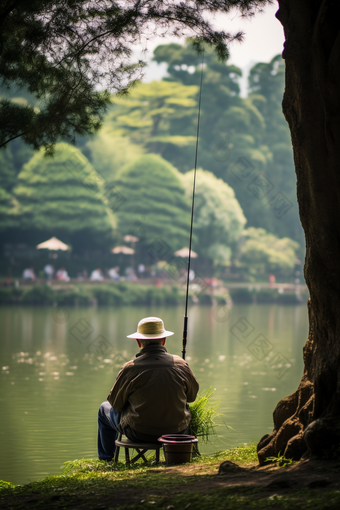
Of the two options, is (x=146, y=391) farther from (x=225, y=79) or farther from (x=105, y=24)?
(x=225, y=79)

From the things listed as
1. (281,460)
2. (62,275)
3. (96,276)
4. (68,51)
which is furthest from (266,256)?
(281,460)

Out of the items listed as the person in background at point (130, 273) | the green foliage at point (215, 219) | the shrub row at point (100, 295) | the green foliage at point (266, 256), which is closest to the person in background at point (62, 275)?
the shrub row at point (100, 295)

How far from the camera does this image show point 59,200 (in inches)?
1094

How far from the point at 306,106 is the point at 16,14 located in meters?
2.12

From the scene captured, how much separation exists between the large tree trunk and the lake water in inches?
71.1

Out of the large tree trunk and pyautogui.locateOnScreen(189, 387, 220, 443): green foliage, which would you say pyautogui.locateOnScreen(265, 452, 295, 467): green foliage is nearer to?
the large tree trunk

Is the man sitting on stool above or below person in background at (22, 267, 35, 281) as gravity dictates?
below

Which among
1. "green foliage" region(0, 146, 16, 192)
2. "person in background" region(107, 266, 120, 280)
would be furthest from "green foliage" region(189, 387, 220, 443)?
"green foliage" region(0, 146, 16, 192)

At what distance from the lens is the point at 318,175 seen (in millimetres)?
2959

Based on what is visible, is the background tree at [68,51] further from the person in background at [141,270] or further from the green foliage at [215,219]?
the green foliage at [215,219]

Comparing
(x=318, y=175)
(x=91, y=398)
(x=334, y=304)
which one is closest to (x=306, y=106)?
(x=318, y=175)

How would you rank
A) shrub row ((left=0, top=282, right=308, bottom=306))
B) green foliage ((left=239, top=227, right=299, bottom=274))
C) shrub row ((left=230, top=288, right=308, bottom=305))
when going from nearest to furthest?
shrub row ((left=0, top=282, right=308, bottom=306)) → shrub row ((left=230, top=288, right=308, bottom=305)) → green foliage ((left=239, top=227, right=299, bottom=274))

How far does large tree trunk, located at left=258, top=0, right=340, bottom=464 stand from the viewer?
2855mm

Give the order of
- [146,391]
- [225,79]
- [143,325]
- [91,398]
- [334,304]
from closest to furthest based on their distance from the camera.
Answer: [334,304]
[146,391]
[143,325]
[91,398]
[225,79]
